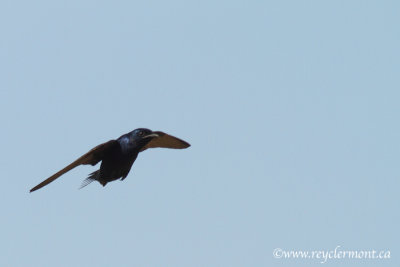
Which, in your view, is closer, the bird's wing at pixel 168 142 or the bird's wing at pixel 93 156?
the bird's wing at pixel 93 156

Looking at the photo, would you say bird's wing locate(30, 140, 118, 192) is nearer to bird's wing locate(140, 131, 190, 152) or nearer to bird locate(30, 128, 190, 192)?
bird locate(30, 128, 190, 192)

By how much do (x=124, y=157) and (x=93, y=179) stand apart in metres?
1.12

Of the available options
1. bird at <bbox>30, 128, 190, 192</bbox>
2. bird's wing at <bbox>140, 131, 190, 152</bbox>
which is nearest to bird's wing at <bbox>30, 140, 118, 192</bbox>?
bird at <bbox>30, 128, 190, 192</bbox>

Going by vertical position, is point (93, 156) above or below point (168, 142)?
below

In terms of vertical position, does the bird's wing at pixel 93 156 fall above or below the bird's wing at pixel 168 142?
below

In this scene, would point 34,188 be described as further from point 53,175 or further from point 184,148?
point 184,148

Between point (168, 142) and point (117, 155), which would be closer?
point (117, 155)

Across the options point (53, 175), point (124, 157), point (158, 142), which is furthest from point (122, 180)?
point (158, 142)

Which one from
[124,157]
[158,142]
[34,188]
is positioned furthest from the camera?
[158,142]

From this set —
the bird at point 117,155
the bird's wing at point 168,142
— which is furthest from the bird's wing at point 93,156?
the bird's wing at point 168,142

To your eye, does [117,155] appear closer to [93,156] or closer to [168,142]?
[93,156]

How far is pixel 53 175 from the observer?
15.6 metres

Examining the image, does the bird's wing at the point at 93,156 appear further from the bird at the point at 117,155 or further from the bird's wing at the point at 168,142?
the bird's wing at the point at 168,142

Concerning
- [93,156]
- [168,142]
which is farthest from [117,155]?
[168,142]
